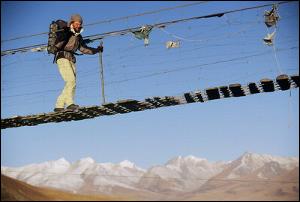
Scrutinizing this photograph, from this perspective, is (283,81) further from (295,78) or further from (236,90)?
(236,90)

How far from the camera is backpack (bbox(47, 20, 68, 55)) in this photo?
11430mm

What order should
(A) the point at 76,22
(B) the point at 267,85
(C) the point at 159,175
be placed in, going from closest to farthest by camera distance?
1. (B) the point at 267,85
2. (A) the point at 76,22
3. (C) the point at 159,175

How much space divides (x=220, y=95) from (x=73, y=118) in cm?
385

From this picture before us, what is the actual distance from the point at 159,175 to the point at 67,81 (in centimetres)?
14832

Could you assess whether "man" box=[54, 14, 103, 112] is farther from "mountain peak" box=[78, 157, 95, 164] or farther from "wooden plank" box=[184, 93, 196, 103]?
"mountain peak" box=[78, 157, 95, 164]

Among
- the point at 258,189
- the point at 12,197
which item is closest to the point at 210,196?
the point at 258,189

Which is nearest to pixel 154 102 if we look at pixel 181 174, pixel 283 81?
pixel 283 81

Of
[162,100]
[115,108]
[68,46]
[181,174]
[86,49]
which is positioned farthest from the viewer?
[181,174]

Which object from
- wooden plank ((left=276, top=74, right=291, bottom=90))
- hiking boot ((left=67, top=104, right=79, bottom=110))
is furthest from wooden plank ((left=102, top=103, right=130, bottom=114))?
wooden plank ((left=276, top=74, right=291, bottom=90))

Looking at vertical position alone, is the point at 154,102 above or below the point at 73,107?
below

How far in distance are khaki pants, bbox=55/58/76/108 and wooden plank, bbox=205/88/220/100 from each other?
3.48m

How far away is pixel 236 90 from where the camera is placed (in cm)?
1059

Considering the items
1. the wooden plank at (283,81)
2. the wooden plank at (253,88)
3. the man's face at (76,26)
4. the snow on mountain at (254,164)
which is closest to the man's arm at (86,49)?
the man's face at (76,26)

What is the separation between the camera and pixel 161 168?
167 metres
